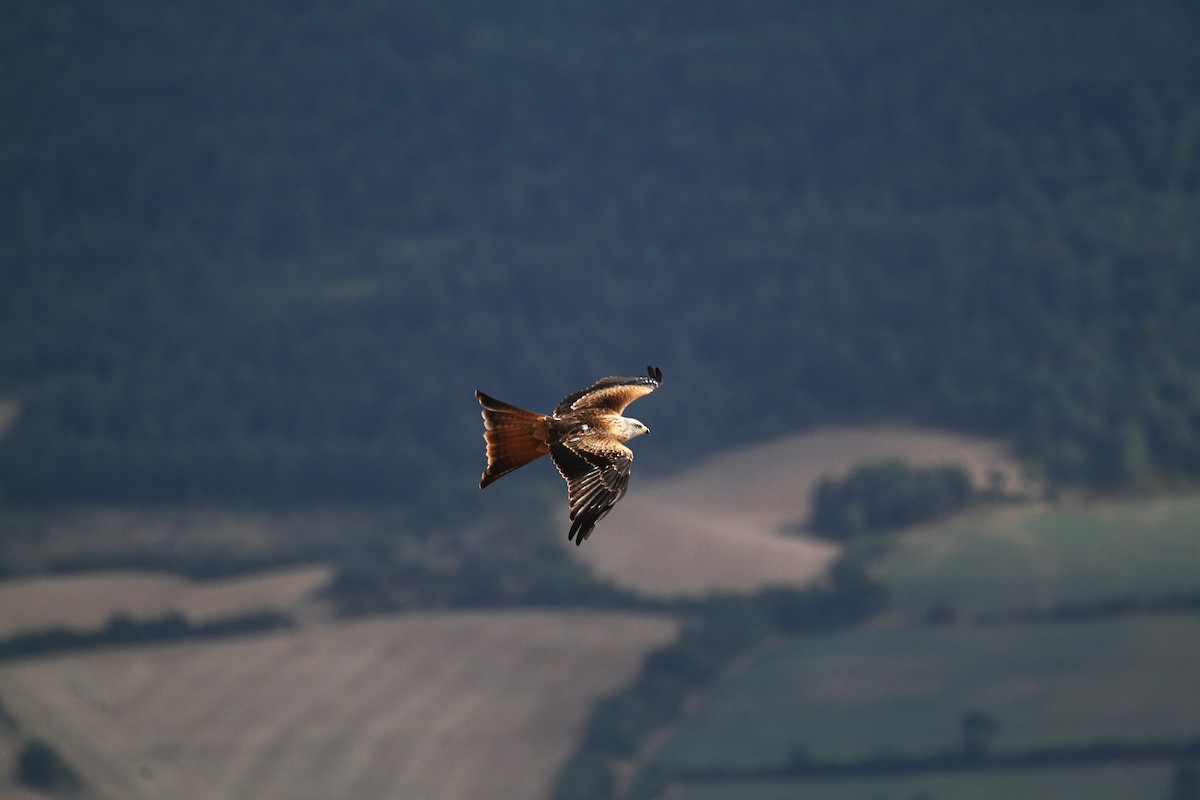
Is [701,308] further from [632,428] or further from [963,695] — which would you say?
[632,428]

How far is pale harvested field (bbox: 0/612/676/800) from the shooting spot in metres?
102

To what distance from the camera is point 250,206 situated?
197 meters

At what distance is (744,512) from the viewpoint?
139375mm

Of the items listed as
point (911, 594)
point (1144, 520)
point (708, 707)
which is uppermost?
point (1144, 520)

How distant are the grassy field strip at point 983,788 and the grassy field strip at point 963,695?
1.70m

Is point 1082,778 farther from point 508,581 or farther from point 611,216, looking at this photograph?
point 611,216

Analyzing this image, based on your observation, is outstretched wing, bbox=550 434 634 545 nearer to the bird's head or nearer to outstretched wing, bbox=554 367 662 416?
the bird's head

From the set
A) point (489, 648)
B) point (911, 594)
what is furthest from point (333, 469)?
point (911, 594)

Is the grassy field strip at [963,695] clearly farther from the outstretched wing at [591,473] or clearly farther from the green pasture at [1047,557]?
the outstretched wing at [591,473]

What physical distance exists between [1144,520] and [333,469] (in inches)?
2545

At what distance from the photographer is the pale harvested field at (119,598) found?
379 feet

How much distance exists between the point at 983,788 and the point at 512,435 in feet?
250

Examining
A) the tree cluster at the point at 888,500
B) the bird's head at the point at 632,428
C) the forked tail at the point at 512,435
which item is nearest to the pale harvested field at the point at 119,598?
the tree cluster at the point at 888,500

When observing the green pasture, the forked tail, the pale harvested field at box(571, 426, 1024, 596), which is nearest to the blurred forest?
the pale harvested field at box(571, 426, 1024, 596)
